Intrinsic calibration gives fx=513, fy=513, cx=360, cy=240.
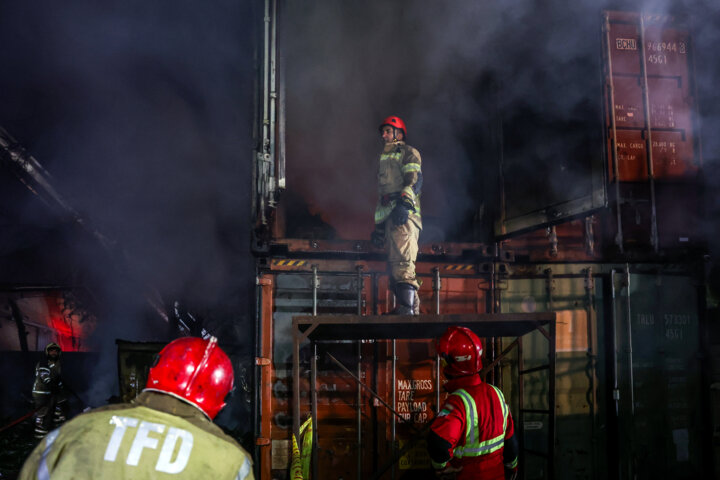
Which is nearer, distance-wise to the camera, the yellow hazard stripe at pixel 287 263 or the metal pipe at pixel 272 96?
the metal pipe at pixel 272 96

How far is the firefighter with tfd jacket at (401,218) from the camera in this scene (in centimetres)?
524

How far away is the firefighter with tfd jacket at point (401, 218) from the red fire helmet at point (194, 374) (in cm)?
339

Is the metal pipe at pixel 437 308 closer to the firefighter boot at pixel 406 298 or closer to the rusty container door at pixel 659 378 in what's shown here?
the firefighter boot at pixel 406 298

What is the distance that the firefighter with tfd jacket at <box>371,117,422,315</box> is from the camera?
5.24 m

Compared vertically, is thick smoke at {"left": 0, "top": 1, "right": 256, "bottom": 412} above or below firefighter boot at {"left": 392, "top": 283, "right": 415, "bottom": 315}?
above

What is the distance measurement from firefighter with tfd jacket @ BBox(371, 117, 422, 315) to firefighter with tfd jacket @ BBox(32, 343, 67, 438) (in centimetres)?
588

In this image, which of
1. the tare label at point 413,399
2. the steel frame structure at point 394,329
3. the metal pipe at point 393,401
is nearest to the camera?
the steel frame structure at point 394,329

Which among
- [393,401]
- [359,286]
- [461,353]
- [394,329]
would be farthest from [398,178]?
[461,353]

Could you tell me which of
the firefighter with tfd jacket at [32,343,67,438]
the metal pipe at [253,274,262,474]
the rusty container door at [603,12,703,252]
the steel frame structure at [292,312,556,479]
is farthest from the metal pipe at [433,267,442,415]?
the firefighter with tfd jacket at [32,343,67,438]

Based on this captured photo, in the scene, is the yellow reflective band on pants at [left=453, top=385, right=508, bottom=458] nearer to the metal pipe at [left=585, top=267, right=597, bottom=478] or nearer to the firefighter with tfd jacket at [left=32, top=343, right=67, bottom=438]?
the metal pipe at [left=585, top=267, right=597, bottom=478]

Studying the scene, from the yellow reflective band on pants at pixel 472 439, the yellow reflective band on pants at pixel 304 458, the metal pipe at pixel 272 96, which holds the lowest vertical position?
the yellow reflective band on pants at pixel 304 458

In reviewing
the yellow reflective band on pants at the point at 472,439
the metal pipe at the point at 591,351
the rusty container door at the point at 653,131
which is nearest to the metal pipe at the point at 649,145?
the rusty container door at the point at 653,131

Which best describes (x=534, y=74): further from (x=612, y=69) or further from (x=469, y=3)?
(x=469, y=3)

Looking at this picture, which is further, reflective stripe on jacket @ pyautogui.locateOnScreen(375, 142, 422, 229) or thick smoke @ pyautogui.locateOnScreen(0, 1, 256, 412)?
thick smoke @ pyautogui.locateOnScreen(0, 1, 256, 412)
